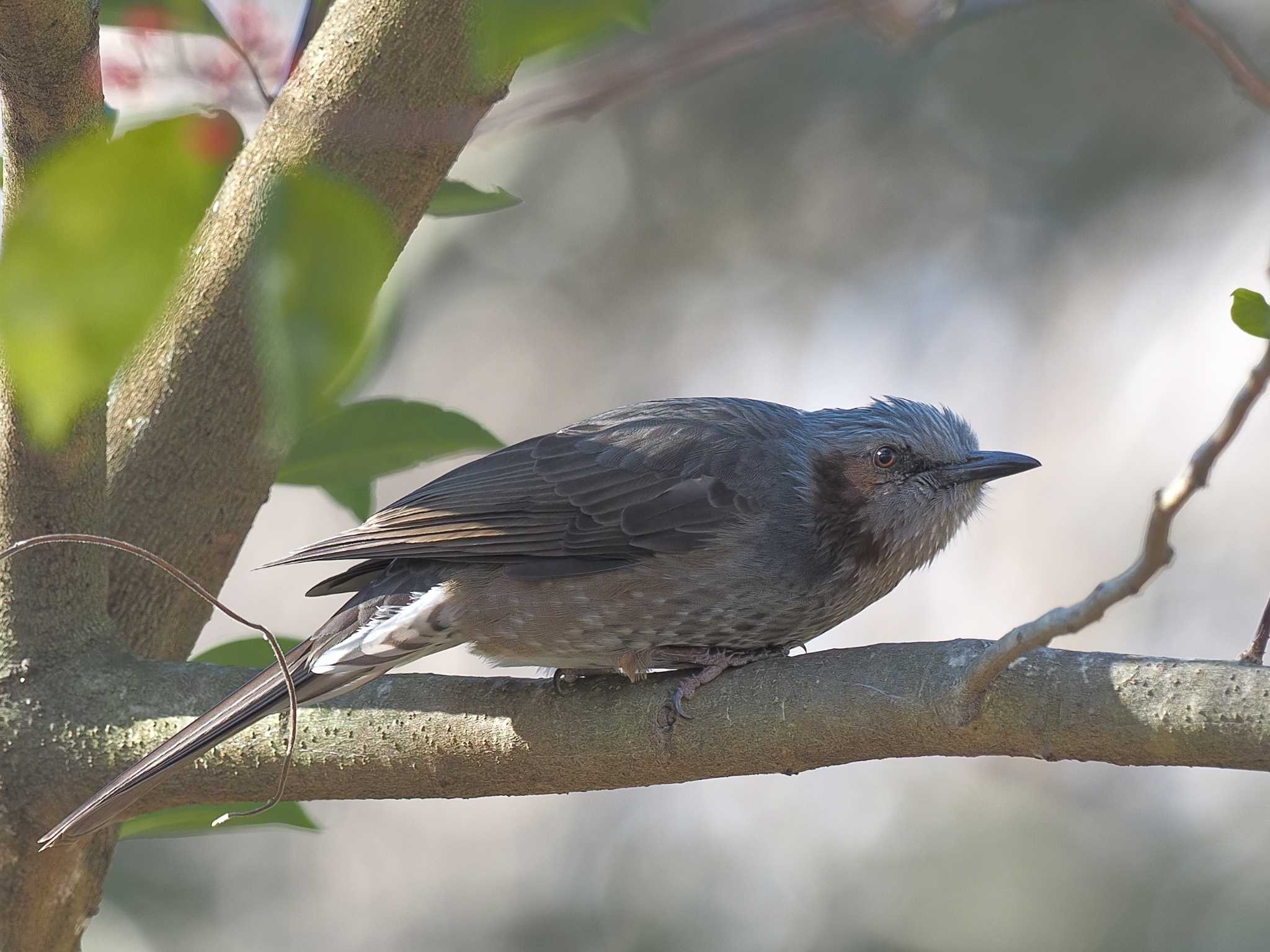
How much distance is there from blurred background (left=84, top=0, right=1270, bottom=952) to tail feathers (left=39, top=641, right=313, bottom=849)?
156 inches

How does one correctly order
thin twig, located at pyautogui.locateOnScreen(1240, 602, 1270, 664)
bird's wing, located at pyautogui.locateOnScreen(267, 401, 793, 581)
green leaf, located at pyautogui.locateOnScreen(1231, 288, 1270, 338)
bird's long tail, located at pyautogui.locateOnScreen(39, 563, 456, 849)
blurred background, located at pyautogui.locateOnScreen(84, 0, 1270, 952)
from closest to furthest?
green leaf, located at pyautogui.locateOnScreen(1231, 288, 1270, 338), thin twig, located at pyautogui.locateOnScreen(1240, 602, 1270, 664), bird's long tail, located at pyautogui.locateOnScreen(39, 563, 456, 849), bird's wing, located at pyautogui.locateOnScreen(267, 401, 793, 581), blurred background, located at pyautogui.locateOnScreen(84, 0, 1270, 952)

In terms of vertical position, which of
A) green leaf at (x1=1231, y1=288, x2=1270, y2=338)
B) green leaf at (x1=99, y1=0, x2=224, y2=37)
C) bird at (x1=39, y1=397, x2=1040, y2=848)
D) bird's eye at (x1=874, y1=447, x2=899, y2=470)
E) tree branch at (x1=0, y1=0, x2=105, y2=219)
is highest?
green leaf at (x1=99, y1=0, x2=224, y2=37)

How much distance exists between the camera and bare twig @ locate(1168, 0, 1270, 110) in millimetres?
1138

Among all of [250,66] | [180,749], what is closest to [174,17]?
[250,66]

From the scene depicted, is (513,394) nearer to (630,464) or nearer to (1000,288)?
(1000,288)

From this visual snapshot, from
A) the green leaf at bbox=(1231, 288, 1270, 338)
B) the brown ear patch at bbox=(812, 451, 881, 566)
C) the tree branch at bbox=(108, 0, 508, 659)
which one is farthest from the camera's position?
the brown ear patch at bbox=(812, 451, 881, 566)

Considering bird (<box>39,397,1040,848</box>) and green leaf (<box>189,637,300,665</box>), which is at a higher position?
bird (<box>39,397,1040,848</box>)

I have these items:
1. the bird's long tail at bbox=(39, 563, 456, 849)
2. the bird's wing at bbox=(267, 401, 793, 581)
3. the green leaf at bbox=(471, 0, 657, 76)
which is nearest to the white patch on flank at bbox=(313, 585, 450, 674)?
the bird's long tail at bbox=(39, 563, 456, 849)

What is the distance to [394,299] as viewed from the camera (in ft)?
7.08

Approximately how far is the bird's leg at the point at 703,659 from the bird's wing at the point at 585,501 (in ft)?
0.88

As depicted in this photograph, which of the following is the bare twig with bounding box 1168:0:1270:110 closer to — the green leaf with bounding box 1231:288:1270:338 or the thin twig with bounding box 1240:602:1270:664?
the green leaf with bounding box 1231:288:1270:338

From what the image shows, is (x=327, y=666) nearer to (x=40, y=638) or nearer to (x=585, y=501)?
(x=40, y=638)

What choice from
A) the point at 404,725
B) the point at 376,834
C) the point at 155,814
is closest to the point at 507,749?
the point at 404,725

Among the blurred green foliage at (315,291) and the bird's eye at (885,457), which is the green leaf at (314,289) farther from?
the bird's eye at (885,457)
